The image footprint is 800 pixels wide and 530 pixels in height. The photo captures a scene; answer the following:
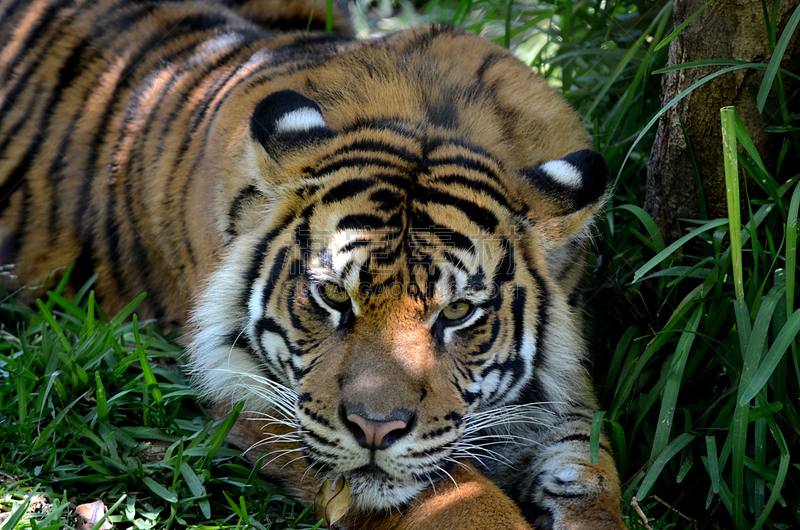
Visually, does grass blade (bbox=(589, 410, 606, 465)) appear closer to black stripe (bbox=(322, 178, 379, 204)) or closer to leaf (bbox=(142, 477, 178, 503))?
black stripe (bbox=(322, 178, 379, 204))

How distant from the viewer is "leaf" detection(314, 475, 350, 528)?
220 cm

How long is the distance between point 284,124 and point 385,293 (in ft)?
2.21

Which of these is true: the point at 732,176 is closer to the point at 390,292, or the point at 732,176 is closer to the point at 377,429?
the point at 390,292

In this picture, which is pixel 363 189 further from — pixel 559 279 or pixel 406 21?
pixel 406 21

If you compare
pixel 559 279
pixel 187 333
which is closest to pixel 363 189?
pixel 559 279

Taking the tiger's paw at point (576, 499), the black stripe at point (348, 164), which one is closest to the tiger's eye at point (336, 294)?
the black stripe at point (348, 164)

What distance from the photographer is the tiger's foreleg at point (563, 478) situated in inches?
90.3

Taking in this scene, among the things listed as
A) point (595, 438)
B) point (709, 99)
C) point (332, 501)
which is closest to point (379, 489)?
point (332, 501)

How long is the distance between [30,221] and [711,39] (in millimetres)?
2991

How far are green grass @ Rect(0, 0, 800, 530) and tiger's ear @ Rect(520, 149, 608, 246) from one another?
17cm

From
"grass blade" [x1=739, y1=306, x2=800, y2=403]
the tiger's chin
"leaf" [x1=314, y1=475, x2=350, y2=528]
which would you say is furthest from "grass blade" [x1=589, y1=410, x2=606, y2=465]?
"leaf" [x1=314, y1=475, x2=350, y2=528]

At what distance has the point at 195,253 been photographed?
2873mm

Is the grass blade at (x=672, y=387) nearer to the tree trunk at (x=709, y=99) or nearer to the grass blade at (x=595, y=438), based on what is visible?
the grass blade at (x=595, y=438)

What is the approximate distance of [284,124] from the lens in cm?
241
